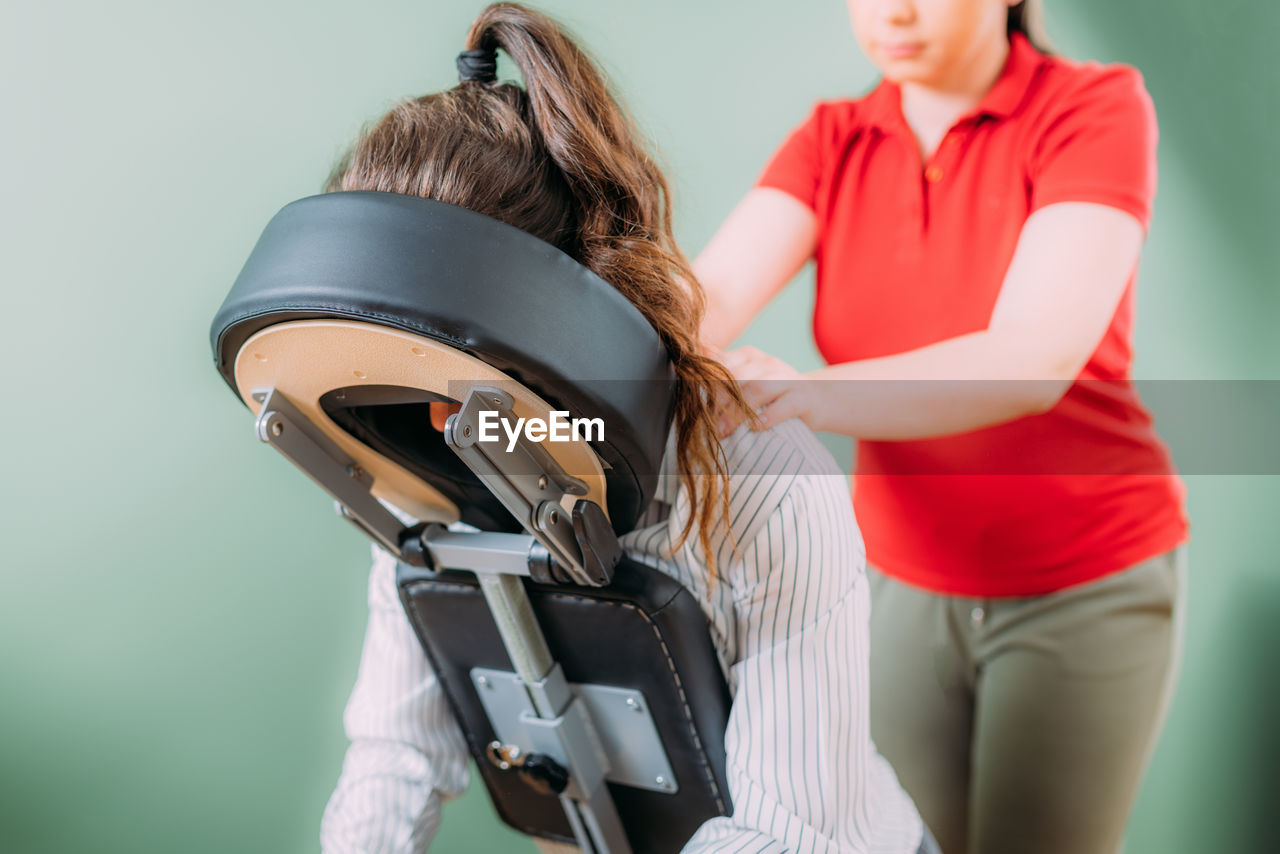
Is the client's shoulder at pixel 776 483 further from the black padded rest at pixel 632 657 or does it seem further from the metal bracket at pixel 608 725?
the metal bracket at pixel 608 725

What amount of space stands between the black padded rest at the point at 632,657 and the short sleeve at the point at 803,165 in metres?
0.48

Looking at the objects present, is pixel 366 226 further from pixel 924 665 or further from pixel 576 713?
pixel 924 665

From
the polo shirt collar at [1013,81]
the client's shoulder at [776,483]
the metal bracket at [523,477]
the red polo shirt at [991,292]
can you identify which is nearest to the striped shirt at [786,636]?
the client's shoulder at [776,483]

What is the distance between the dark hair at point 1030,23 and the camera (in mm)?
848

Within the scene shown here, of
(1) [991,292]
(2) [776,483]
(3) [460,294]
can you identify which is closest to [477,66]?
(3) [460,294]

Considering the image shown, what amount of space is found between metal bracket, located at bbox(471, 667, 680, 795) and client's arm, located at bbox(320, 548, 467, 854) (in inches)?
3.8

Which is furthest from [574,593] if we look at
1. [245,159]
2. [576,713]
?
[245,159]

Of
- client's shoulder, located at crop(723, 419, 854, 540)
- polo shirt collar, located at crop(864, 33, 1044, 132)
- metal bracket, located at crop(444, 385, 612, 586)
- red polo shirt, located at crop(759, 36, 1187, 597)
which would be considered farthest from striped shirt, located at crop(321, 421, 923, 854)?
polo shirt collar, located at crop(864, 33, 1044, 132)

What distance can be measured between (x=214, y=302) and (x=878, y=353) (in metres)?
0.81

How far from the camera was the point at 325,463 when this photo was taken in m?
0.69

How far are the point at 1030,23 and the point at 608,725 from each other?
0.76m

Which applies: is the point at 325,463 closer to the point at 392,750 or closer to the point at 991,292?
the point at 392,750

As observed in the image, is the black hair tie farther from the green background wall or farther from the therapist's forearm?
the therapist's forearm

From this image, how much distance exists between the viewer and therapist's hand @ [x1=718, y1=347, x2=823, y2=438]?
2.42 ft
